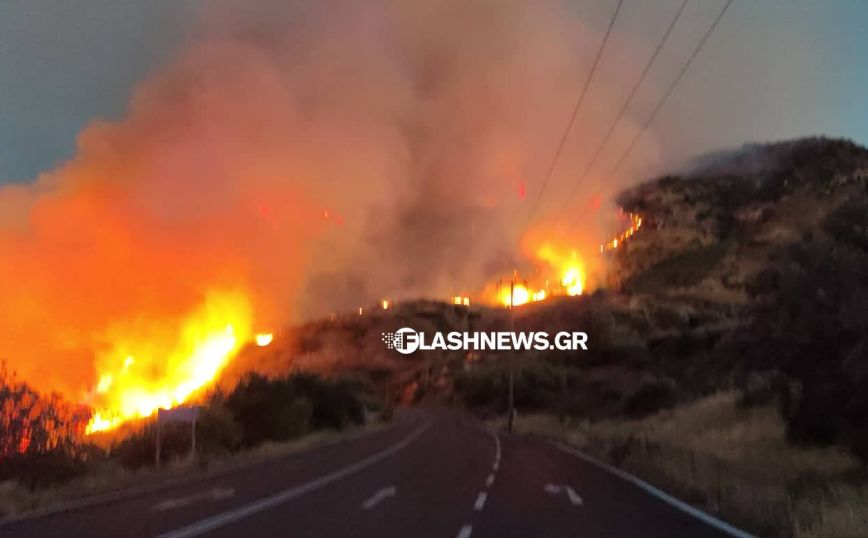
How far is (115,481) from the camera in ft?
66.5

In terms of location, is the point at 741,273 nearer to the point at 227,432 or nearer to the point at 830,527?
the point at 227,432

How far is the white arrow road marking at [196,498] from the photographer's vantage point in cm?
1576

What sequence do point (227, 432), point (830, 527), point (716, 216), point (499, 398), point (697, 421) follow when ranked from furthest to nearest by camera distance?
point (716, 216) < point (499, 398) < point (697, 421) < point (227, 432) < point (830, 527)

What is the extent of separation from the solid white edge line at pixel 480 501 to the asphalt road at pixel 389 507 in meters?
0.02

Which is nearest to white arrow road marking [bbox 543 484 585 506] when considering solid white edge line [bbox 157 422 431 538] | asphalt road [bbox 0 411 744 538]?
asphalt road [bbox 0 411 744 538]

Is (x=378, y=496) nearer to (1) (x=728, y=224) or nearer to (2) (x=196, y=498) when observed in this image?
(2) (x=196, y=498)

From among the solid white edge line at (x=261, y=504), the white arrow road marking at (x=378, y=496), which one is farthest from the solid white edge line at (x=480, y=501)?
the solid white edge line at (x=261, y=504)

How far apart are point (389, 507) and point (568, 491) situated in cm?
550

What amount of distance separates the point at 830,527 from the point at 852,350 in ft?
44.1

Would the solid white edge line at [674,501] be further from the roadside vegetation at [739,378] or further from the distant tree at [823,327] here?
the distant tree at [823,327]

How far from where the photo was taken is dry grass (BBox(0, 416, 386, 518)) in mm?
16281

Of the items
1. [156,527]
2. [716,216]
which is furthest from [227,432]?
[716,216]

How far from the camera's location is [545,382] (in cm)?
9312

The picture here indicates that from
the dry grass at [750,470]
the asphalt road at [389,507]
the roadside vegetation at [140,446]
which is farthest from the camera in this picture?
the roadside vegetation at [140,446]
